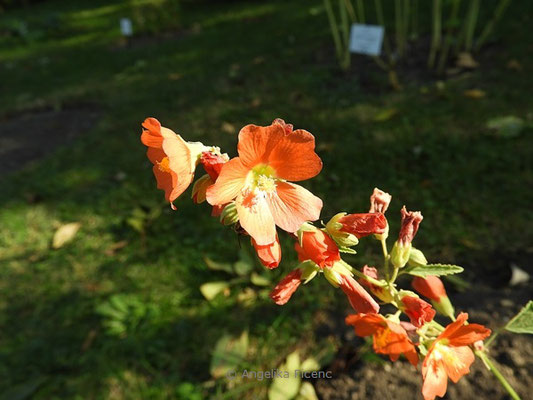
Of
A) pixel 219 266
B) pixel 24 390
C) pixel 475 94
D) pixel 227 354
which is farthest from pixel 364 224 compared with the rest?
pixel 475 94

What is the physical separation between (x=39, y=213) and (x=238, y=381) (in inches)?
73.6

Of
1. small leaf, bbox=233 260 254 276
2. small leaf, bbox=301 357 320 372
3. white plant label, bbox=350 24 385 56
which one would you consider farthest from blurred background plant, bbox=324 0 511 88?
small leaf, bbox=301 357 320 372

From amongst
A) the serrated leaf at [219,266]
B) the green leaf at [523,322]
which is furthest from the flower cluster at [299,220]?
the serrated leaf at [219,266]

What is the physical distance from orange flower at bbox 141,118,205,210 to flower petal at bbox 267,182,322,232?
16 cm

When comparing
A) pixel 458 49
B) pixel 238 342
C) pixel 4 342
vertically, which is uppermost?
pixel 458 49

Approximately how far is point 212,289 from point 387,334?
4.07ft

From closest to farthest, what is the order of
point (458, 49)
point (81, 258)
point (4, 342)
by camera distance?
point (4, 342) → point (81, 258) → point (458, 49)

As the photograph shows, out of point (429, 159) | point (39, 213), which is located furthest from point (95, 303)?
point (429, 159)

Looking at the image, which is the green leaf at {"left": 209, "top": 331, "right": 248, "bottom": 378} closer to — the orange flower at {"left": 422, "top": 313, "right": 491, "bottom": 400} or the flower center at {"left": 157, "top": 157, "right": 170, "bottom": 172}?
the orange flower at {"left": 422, "top": 313, "right": 491, "bottom": 400}

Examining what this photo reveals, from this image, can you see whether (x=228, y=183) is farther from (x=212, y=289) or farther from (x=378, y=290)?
(x=212, y=289)

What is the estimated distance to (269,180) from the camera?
0.77m

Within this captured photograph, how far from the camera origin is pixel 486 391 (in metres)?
1.42

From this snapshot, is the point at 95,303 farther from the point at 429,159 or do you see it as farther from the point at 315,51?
the point at 315,51

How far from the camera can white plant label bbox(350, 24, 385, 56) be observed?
3289 mm
